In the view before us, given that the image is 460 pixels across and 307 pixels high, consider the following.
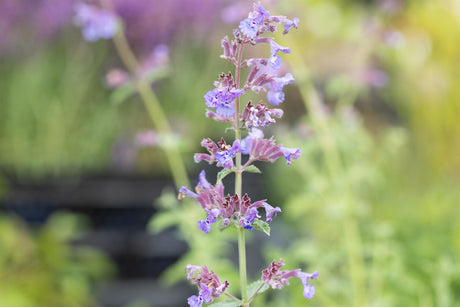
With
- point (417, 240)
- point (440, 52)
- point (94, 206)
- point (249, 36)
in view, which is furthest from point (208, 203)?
point (440, 52)

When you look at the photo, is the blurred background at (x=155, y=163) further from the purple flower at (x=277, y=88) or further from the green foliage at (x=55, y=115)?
the purple flower at (x=277, y=88)

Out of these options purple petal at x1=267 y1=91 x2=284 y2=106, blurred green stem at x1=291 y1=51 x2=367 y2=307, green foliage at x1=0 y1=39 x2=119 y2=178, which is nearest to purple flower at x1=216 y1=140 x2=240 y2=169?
purple petal at x1=267 y1=91 x2=284 y2=106

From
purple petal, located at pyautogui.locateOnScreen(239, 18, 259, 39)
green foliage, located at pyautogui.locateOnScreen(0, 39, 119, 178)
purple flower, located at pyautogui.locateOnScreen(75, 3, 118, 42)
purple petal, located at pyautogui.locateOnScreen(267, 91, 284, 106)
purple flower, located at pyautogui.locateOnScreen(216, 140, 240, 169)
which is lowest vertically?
purple flower, located at pyautogui.locateOnScreen(216, 140, 240, 169)

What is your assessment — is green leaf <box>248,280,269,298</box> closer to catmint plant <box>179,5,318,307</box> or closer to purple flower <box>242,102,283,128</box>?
catmint plant <box>179,5,318,307</box>

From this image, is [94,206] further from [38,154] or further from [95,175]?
[38,154]

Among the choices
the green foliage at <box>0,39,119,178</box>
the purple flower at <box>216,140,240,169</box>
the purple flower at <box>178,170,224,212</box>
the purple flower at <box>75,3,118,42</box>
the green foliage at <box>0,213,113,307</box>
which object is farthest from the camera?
the green foliage at <box>0,39,119,178</box>

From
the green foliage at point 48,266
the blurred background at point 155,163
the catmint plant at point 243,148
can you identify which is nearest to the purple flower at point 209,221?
the catmint plant at point 243,148
